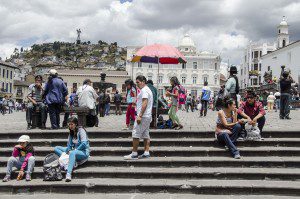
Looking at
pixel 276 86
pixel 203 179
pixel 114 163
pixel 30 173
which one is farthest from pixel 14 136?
pixel 276 86

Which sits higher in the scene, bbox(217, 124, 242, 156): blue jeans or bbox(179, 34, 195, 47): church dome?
bbox(179, 34, 195, 47): church dome

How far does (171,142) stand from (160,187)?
210 cm

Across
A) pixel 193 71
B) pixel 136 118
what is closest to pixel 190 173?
pixel 136 118

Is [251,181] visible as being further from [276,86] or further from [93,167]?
[276,86]

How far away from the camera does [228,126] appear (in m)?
8.09

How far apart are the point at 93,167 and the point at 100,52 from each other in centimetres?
14547

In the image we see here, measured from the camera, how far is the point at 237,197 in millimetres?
6438

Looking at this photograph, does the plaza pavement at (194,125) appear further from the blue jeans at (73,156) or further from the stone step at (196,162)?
the blue jeans at (73,156)

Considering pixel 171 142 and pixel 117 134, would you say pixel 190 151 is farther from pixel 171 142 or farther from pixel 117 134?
pixel 117 134

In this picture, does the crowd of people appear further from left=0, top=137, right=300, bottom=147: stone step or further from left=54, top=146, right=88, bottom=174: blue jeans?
left=0, top=137, right=300, bottom=147: stone step

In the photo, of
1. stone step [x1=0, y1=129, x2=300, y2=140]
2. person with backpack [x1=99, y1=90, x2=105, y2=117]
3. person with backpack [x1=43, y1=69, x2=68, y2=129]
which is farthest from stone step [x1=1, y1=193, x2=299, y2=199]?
person with backpack [x1=99, y1=90, x2=105, y2=117]

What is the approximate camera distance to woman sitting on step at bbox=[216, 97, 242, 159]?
26.2 ft

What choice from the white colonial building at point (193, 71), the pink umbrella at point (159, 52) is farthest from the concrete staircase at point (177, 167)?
the white colonial building at point (193, 71)

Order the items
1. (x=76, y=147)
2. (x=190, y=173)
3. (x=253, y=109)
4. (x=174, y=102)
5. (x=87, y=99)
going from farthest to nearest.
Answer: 1. (x=87, y=99)
2. (x=174, y=102)
3. (x=253, y=109)
4. (x=76, y=147)
5. (x=190, y=173)
